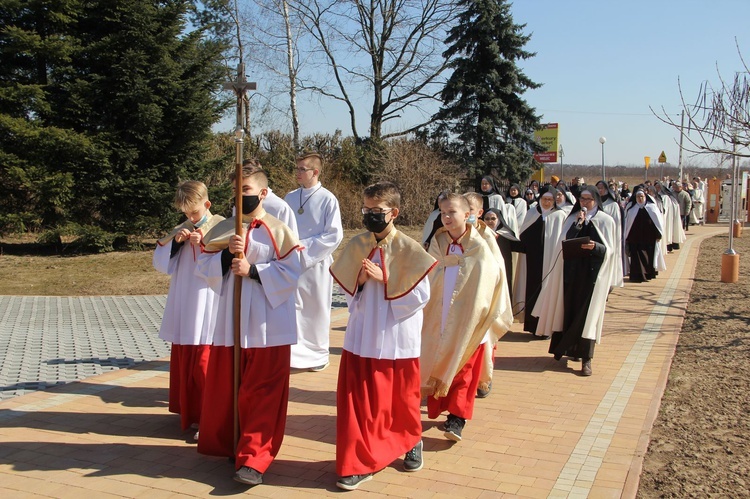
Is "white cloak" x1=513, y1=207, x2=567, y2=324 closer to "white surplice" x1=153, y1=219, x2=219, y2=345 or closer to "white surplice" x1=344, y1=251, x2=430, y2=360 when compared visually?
"white surplice" x1=344, y1=251, x2=430, y2=360

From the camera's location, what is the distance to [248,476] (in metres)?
4.67

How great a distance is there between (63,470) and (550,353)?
590 cm

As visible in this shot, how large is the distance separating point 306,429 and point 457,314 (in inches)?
64.5

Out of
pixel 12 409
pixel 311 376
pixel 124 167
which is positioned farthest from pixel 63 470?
pixel 124 167

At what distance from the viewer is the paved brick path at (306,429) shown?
4848 millimetres

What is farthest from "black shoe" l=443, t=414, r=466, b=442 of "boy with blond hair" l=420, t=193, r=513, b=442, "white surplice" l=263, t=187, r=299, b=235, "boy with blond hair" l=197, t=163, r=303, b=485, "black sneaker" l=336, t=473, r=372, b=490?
"white surplice" l=263, t=187, r=299, b=235

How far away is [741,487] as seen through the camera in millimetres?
5012

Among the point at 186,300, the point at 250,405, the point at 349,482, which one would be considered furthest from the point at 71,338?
the point at 349,482

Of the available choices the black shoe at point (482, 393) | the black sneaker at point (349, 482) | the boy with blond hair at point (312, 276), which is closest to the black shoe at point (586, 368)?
the black shoe at point (482, 393)

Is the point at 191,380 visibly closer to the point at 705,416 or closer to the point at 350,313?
the point at 350,313

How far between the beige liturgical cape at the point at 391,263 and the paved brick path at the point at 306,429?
1377mm

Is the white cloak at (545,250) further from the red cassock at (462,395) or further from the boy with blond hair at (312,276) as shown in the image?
the red cassock at (462,395)

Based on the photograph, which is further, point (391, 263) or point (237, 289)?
point (391, 263)

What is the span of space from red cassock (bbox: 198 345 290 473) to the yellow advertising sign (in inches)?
1135
